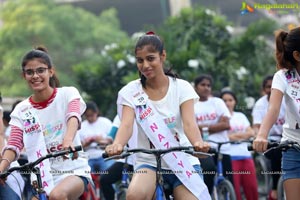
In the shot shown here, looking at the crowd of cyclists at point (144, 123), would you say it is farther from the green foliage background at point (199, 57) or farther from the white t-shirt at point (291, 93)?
the green foliage background at point (199, 57)

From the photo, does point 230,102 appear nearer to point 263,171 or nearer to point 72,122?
point 263,171

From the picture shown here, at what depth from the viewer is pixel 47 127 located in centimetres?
644

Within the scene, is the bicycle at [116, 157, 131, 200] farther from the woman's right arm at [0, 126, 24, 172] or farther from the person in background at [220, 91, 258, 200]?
the woman's right arm at [0, 126, 24, 172]

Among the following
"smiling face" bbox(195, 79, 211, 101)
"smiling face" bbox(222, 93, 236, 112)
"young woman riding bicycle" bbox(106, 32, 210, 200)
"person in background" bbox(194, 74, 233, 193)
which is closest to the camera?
"young woman riding bicycle" bbox(106, 32, 210, 200)

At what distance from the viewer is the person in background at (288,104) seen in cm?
569

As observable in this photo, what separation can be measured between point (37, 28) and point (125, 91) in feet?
116

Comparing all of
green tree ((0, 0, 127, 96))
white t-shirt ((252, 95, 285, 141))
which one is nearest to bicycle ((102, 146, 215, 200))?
white t-shirt ((252, 95, 285, 141))

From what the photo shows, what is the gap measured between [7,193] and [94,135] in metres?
5.83

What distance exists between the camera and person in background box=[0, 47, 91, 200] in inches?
249

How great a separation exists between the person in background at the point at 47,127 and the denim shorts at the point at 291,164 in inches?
68.8

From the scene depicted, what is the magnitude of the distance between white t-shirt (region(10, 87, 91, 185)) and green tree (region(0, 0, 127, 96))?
32079 mm

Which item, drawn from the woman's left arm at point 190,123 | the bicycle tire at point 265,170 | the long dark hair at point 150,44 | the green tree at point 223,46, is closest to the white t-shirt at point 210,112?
the bicycle tire at point 265,170

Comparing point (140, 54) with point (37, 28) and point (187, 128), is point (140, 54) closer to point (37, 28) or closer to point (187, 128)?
point (187, 128)

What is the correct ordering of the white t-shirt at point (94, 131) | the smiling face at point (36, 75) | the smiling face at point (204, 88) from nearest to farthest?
the smiling face at point (36, 75) < the smiling face at point (204, 88) < the white t-shirt at point (94, 131)
